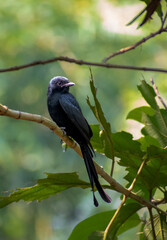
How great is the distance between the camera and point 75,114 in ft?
9.09

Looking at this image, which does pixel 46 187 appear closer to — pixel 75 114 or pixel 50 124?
pixel 50 124

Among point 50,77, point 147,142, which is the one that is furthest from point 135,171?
point 50,77

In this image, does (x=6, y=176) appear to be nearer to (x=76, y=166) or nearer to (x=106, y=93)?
(x=76, y=166)

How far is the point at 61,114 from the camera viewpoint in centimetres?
312

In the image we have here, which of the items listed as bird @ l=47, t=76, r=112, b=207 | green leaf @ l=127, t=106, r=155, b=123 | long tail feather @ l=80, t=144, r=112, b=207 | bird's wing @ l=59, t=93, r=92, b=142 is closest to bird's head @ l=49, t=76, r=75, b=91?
bird @ l=47, t=76, r=112, b=207

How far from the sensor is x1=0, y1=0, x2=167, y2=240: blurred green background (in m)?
12.7

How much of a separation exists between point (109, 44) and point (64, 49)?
1264 mm

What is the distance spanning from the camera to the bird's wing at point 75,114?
2.34 meters

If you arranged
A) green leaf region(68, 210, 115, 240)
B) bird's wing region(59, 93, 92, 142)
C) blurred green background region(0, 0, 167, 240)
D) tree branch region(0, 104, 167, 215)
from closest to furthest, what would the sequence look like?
tree branch region(0, 104, 167, 215) < green leaf region(68, 210, 115, 240) < bird's wing region(59, 93, 92, 142) < blurred green background region(0, 0, 167, 240)

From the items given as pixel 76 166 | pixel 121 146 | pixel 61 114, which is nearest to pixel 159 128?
pixel 121 146

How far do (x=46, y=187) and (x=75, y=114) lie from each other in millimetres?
1089

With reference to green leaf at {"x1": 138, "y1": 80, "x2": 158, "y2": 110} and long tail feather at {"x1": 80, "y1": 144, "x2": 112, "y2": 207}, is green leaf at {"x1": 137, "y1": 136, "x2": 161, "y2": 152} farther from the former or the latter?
long tail feather at {"x1": 80, "y1": 144, "x2": 112, "y2": 207}

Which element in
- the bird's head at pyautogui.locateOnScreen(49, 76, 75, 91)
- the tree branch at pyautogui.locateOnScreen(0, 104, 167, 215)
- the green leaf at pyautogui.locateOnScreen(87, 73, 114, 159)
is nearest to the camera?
the tree branch at pyautogui.locateOnScreen(0, 104, 167, 215)

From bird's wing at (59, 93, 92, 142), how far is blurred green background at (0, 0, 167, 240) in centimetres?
904
